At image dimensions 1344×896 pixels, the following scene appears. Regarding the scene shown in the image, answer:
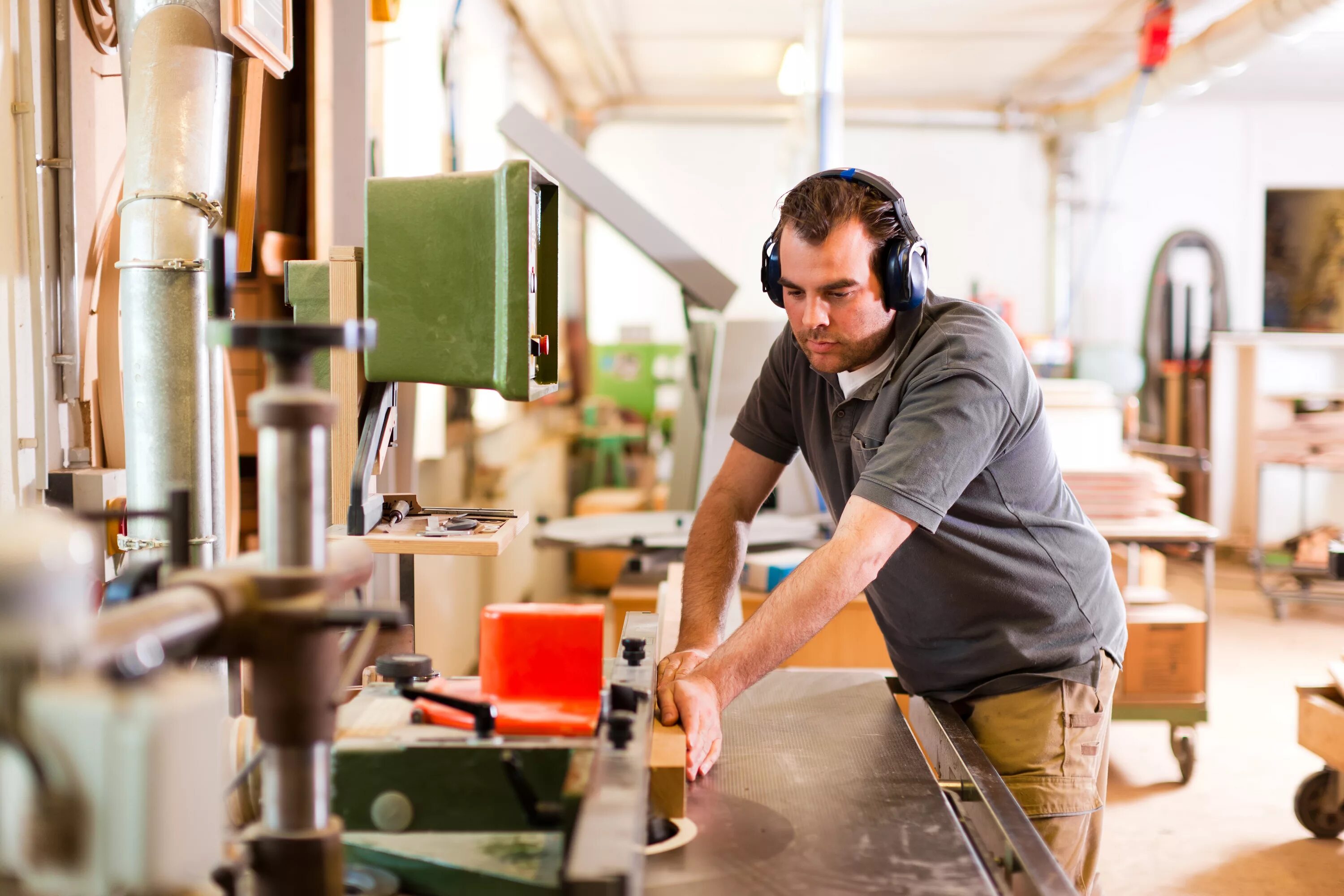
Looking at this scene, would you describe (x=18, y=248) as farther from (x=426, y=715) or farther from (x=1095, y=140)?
(x=1095, y=140)

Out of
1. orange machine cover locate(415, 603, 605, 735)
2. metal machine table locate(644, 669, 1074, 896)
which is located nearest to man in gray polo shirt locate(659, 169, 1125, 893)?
metal machine table locate(644, 669, 1074, 896)

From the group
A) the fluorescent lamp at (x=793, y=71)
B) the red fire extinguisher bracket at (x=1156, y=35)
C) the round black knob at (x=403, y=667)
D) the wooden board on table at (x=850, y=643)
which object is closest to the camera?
the round black knob at (x=403, y=667)

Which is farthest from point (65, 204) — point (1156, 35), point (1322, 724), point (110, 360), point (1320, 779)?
point (1156, 35)

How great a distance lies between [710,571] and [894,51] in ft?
16.2

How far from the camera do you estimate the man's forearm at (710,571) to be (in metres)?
1.44

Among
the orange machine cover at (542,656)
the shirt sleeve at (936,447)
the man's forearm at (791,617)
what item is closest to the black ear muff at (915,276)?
the shirt sleeve at (936,447)

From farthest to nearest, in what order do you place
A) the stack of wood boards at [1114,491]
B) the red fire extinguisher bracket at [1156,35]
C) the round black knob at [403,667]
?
the red fire extinguisher bracket at [1156,35] → the stack of wood boards at [1114,491] → the round black knob at [403,667]

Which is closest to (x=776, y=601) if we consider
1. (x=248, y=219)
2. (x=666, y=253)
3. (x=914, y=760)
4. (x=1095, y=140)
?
(x=914, y=760)

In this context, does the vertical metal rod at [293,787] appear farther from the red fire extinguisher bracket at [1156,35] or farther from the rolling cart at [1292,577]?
the red fire extinguisher bracket at [1156,35]

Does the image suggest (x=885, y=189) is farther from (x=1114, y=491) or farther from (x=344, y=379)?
(x=1114, y=491)

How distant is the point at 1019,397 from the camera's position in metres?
1.32

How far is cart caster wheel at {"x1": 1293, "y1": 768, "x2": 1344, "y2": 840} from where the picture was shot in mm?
2791

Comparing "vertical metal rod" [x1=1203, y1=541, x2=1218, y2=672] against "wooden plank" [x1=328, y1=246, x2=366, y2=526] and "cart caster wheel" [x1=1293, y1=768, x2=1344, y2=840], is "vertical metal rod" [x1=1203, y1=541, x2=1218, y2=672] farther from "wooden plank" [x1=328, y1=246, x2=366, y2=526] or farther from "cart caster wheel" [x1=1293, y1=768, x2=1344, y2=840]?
"wooden plank" [x1=328, y1=246, x2=366, y2=526]

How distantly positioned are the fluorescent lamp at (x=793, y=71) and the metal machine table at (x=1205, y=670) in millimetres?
3112
